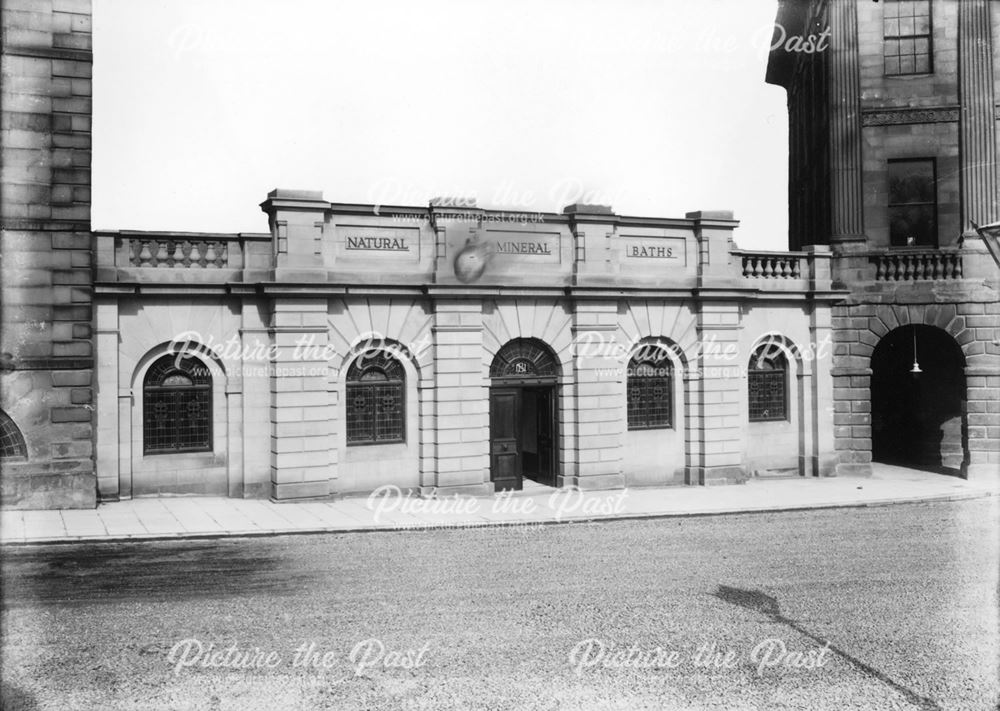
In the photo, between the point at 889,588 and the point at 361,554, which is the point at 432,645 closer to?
the point at 361,554

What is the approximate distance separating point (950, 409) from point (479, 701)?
71.9ft

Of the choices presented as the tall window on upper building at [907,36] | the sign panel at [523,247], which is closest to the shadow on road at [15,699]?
the sign panel at [523,247]

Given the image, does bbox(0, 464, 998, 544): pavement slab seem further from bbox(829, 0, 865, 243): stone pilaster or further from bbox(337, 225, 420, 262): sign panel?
bbox(829, 0, 865, 243): stone pilaster

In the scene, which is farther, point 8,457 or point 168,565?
point 8,457

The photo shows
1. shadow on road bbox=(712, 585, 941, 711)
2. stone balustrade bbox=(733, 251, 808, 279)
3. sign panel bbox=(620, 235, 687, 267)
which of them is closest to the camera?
shadow on road bbox=(712, 585, 941, 711)

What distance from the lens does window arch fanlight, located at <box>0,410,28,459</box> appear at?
56.6ft

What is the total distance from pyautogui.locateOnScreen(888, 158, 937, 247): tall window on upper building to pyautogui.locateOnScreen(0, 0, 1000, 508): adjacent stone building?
0.18 ft

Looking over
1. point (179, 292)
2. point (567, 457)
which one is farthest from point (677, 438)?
point (179, 292)

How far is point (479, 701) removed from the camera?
8203 mm

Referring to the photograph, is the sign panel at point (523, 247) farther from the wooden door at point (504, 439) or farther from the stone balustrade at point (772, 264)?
the stone balustrade at point (772, 264)

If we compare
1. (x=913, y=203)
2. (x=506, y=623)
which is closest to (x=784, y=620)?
(x=506, y=623)

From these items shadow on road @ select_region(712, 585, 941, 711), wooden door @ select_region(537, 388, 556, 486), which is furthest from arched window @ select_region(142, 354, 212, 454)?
shadow on road @ select_region(712, 585, 941, 711)

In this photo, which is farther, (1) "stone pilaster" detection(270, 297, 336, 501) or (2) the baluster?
(1) "stone pilaster" detection(270, 297, 336, 501)

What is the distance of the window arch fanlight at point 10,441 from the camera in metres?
17.3
